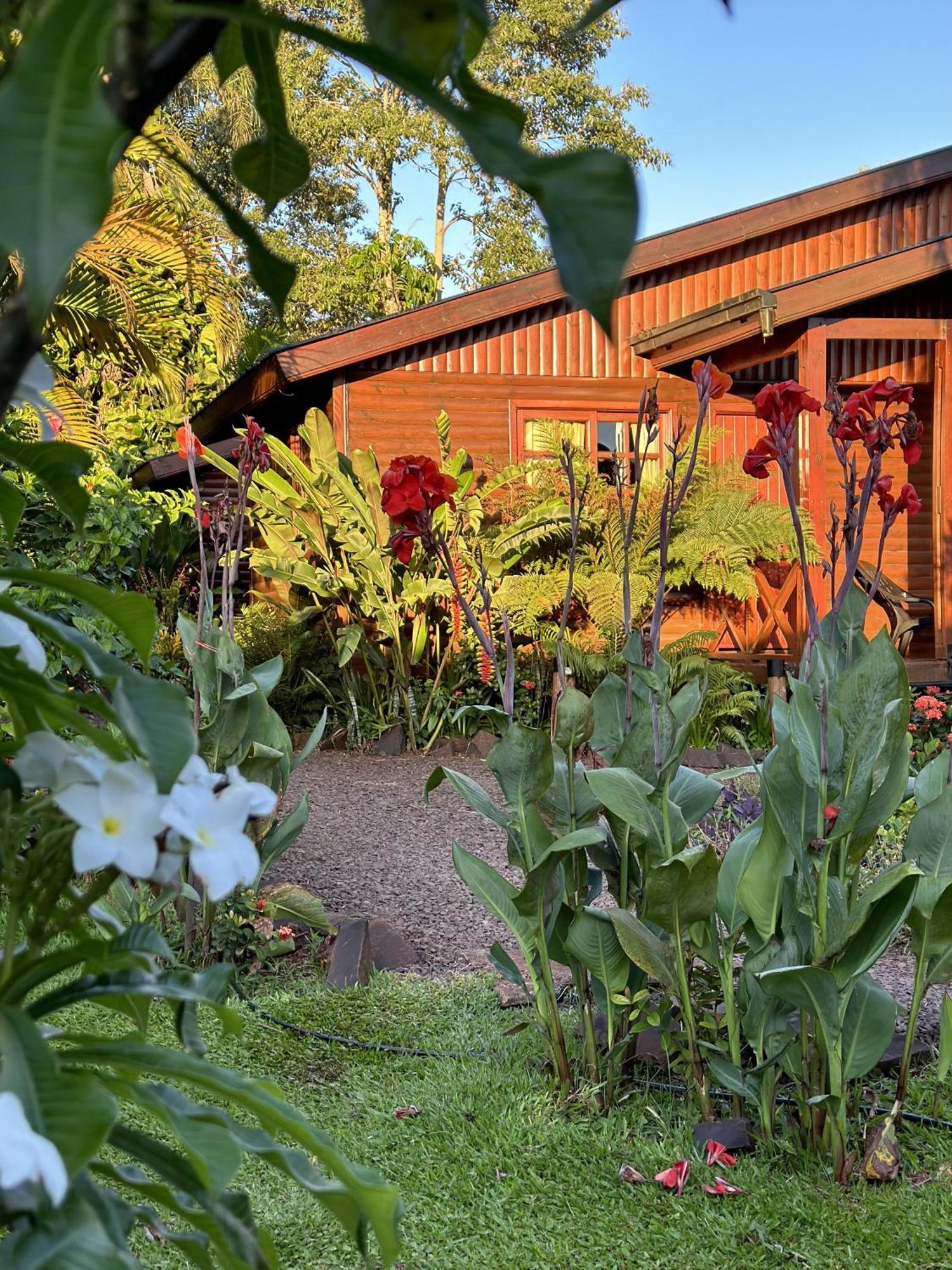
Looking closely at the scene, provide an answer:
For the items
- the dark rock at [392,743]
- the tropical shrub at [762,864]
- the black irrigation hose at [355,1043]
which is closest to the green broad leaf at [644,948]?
the tropical shrub at [762,864]

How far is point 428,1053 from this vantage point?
3637 millimetres

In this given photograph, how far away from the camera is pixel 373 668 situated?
11391mm

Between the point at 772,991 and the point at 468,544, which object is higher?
the point at 468,544

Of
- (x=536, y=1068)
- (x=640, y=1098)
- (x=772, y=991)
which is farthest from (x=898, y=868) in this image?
(x=536, y=1068)

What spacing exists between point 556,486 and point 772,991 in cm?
898

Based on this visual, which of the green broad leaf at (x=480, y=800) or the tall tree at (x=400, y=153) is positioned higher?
the tall tree at (x=400, y=153)

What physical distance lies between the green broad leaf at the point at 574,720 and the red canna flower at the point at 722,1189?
1.05 metres

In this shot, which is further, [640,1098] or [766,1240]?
[640,1098]

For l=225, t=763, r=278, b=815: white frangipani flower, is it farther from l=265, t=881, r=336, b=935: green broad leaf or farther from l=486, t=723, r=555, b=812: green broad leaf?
l=265, t=881, r=336, b=935: green broad leaf

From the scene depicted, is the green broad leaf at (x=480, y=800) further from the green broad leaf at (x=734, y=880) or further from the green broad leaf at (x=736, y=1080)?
the green broad leaf at (x=736, y=1080)

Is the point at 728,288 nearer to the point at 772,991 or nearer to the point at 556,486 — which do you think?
the point at 556,486

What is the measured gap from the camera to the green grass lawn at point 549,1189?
8.16 ft

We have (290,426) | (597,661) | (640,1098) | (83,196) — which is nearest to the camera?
(83,196)

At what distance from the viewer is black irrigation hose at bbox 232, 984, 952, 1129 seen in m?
2.99
